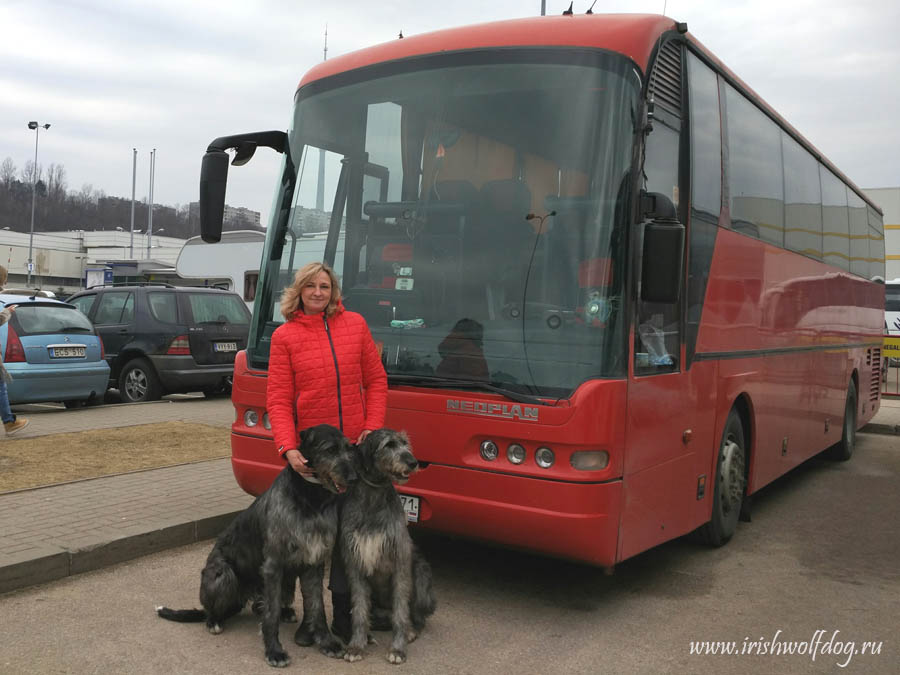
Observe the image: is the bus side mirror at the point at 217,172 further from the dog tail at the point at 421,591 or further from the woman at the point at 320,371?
the dog tail at the point at 421,591

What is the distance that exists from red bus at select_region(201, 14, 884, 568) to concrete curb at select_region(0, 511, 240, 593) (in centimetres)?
81

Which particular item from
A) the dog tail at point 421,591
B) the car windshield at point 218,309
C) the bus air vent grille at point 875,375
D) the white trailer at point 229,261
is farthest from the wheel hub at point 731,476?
the white trailer at point 229,261

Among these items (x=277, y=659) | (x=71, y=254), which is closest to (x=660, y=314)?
(x=277, y=659)

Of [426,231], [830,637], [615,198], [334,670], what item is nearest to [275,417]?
[334,670]

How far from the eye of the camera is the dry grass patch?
27.2 ft

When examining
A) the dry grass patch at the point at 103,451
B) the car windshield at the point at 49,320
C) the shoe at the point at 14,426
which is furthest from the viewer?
the car windshield at the point at 49,320

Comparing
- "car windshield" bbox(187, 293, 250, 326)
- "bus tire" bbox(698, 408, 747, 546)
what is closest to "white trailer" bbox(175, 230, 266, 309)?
"car windshield" bbox(187, 293, 250, 326)

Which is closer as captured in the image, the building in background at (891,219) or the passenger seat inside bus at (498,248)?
the passenger seat inside bus at (498,248)

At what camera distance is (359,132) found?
608 cm

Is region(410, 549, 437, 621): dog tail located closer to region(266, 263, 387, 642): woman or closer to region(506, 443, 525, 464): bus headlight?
region(266, 263, 387, 642): woman

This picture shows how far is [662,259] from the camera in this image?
496cm

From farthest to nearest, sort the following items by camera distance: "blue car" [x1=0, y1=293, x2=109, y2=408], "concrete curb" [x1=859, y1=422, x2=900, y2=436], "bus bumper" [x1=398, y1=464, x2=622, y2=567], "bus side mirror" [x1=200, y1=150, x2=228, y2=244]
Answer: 1. "concrete curb" [x1=859, y1=422, x2=900, y2=436]
2. "blue car" [x1=0, y1=293, x2=109, y2=408]
3. "bus side mirror" [x1=200, y1=150, x2=228, y2=244]
4. "bus bumper" [x1=398, y1=464, x2=622, y2=567]

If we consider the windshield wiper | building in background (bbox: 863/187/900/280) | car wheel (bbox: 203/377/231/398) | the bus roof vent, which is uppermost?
building in background (bbox: 863/187/900/280)

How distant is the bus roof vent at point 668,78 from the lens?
5.46 metres
